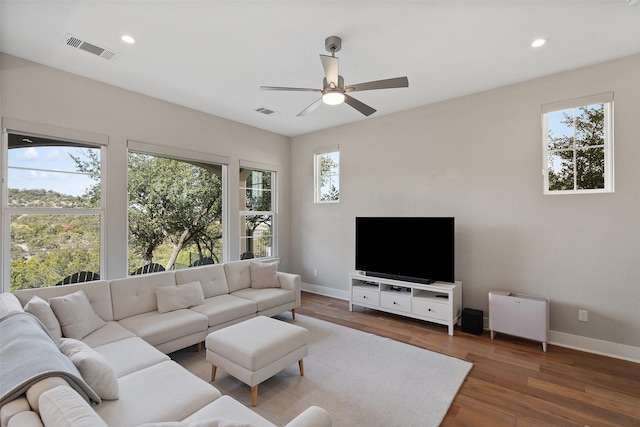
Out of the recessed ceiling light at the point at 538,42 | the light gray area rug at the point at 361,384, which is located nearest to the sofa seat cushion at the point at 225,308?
the light gray area rug at the point at 361,384

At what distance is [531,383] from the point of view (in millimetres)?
2475

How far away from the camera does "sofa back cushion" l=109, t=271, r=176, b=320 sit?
288cm

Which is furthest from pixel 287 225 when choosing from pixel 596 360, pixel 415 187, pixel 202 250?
pixel 596 360

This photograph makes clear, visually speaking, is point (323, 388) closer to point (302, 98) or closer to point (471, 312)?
point (471, 312)

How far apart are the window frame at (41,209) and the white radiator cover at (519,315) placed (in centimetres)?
464

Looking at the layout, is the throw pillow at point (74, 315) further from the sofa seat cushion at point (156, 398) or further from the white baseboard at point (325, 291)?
the white baseboard at point (325, 291)

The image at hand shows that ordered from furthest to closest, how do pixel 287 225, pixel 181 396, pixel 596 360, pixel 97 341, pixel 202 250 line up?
pixel 287 225, pixel 202 250, pixel 596 360, pixel 97 341, pixel 181 396

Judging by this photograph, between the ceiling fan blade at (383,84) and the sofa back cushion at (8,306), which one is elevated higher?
the ceiling fan blade at (383,84)

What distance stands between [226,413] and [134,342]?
4.34ft

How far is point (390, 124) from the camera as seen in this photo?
4.52 metres

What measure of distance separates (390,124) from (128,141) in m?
3.67

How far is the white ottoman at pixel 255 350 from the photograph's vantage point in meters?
2.20

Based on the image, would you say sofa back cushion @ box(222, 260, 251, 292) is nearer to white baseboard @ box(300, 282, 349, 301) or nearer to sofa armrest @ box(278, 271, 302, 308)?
sofa armrest @ box(278, 271, 302, 308)

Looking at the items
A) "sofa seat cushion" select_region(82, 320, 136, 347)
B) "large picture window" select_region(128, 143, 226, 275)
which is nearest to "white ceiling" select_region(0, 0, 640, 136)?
"large picture window" select_region(128, 143, 226, 275)
